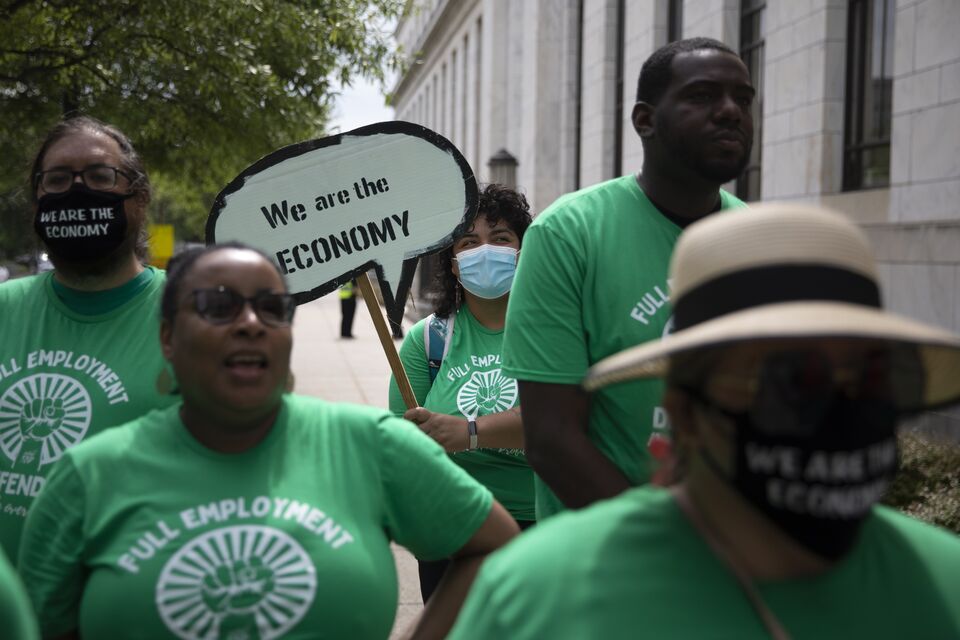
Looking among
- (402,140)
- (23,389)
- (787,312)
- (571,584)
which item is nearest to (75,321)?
(23,389)

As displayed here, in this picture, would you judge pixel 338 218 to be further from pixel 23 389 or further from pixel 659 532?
pixel 659 532

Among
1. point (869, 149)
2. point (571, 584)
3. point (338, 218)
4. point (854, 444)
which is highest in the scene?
point (869, 149)

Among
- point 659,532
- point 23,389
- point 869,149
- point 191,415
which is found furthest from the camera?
point 869,149

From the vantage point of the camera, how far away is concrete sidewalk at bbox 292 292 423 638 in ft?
20.4

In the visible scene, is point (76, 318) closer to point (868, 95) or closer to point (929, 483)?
point (929, 483)

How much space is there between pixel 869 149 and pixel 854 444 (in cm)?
981

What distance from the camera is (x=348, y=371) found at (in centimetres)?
1702

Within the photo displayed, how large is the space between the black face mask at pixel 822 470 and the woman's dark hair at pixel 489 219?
2.88 meters

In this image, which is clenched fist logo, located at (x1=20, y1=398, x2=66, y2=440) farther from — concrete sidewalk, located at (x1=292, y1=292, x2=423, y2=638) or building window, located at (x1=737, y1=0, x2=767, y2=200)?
building window, located at (x1=737, y1=0, x2=767, y2=200)

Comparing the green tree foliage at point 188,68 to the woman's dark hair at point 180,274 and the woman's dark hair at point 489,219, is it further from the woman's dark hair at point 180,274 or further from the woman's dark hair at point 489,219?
the woman's dark hair at point 180,274

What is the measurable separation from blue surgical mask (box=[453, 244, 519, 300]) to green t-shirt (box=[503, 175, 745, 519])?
1385mm

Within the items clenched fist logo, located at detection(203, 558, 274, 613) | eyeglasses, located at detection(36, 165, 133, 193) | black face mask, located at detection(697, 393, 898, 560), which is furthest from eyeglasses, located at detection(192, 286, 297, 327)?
black face mask, located at detection(697, 393, 898, 560)

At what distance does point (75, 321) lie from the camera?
2.86 metres

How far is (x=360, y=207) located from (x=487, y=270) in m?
0.77
